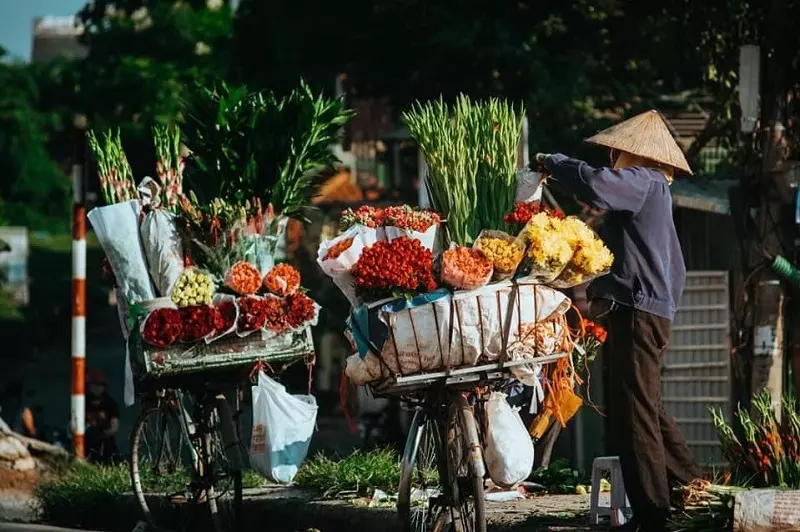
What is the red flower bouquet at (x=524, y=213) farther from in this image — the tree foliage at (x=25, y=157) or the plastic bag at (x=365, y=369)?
the tree foliage at (x=25, y=157)

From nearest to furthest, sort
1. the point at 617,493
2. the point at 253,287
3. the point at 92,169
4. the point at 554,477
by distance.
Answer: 1. the point at 617,493
2. the point at 253,287
3. the point at 554,477
4. the point at 92,169

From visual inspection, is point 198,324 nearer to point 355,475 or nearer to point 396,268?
point 355,475

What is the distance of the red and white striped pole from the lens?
14.7 metres

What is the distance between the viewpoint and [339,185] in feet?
121

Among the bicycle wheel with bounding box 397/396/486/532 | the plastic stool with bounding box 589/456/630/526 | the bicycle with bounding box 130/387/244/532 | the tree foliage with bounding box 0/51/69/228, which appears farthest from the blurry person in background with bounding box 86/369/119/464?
the tree foliage with bounding box 0/51/69/228

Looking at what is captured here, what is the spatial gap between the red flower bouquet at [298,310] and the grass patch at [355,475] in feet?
4.26

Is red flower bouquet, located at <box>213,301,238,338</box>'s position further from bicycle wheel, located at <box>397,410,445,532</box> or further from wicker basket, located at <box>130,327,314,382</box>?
bicycle wheel, located at <box>397,410,445,532</box>

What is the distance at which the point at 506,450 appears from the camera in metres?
7.44

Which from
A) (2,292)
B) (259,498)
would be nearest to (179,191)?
(259,498)

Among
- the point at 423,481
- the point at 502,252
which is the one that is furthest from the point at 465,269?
the point at 423,481

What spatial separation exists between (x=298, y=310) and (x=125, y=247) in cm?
112

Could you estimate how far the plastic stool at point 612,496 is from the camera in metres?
7.88

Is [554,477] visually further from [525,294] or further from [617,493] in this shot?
[525,294]

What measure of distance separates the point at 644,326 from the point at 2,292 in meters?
38.5
